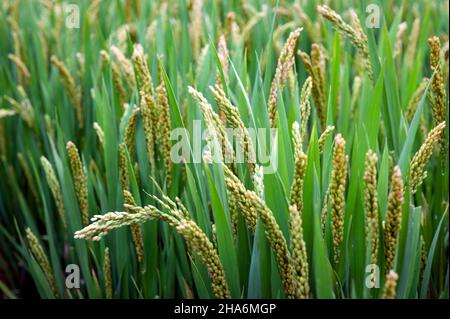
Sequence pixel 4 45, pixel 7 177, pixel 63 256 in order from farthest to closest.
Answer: pixel 4 45 → pixel 7 177 → pixel 63 256

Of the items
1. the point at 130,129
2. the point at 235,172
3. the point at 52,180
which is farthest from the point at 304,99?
the point at 52,180

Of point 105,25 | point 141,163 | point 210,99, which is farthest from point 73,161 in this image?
point 105,25

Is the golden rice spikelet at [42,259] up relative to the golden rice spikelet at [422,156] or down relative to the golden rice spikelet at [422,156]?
Answer: down

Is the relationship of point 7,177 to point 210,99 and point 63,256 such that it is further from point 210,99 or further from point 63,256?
point 210,99

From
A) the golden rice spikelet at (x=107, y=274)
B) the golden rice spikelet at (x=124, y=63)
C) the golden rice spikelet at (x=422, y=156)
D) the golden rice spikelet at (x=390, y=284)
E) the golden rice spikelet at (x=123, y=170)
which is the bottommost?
the golden rice spikelet at (x=107, y=274)

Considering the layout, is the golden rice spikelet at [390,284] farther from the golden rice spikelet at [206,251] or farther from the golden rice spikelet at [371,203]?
the golden rice spikelet at [206,251]

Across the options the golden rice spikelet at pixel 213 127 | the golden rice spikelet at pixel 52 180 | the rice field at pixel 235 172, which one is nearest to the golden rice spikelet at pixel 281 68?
the rice field at pixel 235 172
